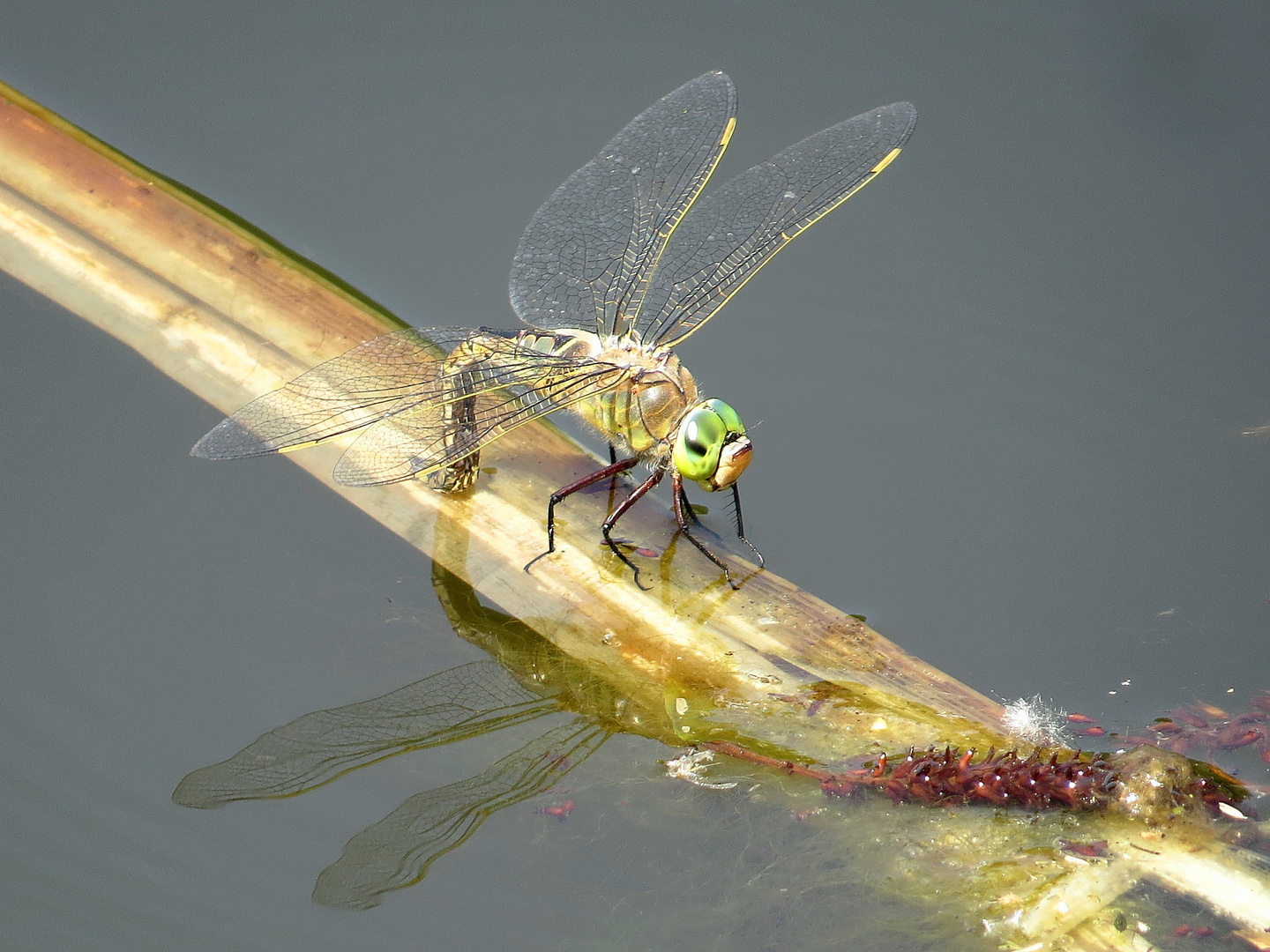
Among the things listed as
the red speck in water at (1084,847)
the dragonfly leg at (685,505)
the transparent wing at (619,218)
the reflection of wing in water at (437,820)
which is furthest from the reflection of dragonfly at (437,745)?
the transparent wing at (619,218)

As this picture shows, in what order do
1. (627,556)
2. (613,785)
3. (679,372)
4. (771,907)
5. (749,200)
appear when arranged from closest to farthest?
(771,907) → (613,785) → (627,556) → (679,372) → (749,200)

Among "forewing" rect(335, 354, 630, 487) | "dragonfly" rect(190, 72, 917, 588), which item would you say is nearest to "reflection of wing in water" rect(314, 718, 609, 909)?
"dragonfly" rect(190, 72, 917, 588)

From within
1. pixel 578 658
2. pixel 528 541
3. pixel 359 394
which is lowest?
pixel 578 658

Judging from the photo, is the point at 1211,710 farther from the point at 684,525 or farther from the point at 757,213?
the point at 757,213

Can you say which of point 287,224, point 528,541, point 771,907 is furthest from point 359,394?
point 771,907

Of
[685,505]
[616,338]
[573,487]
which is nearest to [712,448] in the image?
[685,505]

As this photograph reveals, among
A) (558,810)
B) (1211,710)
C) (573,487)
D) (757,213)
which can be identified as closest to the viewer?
(558,810)

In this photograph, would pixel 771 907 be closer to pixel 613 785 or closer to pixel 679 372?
pixel 613 785

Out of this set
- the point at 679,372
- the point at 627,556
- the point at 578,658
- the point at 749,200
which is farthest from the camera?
the point at 749,200
